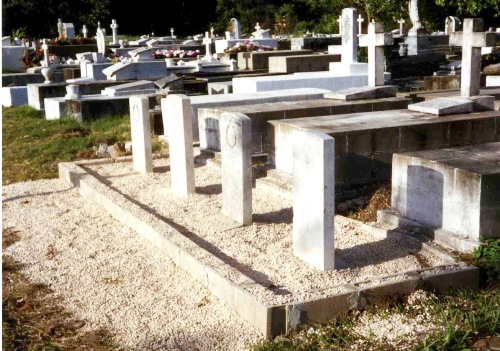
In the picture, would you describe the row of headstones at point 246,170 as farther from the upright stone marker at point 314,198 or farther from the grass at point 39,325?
the grass at point 39,325

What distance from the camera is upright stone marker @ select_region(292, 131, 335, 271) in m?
5.14

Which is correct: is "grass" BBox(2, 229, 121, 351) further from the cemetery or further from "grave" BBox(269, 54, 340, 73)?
"grave" BBox(269, 54, 340, 73)

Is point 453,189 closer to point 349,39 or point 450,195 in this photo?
point 450,195

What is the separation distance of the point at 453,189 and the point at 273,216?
185cm

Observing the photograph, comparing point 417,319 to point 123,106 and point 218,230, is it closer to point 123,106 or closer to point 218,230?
point 218,230

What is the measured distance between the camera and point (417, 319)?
4.45 m

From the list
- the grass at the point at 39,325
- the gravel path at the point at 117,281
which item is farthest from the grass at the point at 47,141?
the grass at the point at 39,325

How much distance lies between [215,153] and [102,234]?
287 centimetres

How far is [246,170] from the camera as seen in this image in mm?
6395

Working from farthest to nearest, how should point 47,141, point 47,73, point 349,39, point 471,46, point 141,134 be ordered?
point 47,73
point 349,39
point 47,141
point 141,134
point 471,46

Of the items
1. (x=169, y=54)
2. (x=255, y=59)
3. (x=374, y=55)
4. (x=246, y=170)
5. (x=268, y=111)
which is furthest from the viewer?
(x=169, y=54)

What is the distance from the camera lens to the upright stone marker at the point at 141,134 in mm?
8758

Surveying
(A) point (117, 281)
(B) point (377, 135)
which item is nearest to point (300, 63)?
(B) point (377, 135)

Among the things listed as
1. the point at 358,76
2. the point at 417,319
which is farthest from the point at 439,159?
the point at 358,76
